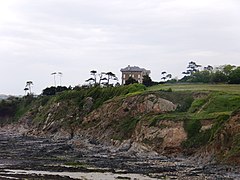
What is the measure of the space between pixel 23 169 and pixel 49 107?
283ft

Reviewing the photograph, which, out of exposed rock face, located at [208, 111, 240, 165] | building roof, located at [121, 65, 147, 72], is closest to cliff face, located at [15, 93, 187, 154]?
exposed rock face, located at [208, 111, 240, 165]

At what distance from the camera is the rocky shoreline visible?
48094 mm

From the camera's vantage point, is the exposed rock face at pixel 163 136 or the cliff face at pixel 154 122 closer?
the cliff face at pixel 154 122

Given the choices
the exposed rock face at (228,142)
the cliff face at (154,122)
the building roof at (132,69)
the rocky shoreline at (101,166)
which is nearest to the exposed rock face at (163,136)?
the cliff face at (154,122)

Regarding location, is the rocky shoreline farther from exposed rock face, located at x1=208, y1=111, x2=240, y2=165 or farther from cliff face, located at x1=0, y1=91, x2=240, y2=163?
cliff face, located at x1=0, y1=91, x2=240, y2=163

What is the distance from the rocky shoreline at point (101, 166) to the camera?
48094 millimetres

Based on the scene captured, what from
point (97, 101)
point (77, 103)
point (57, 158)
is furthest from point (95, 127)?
point (57, 158)

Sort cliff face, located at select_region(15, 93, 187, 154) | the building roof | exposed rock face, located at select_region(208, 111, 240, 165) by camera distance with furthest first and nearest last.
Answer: the building roof < cliff face, located at select_region(15, 93, 187, 154) < exposed rock face, located at select_region(208, 111, 240, 165)

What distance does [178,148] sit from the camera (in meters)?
64.7

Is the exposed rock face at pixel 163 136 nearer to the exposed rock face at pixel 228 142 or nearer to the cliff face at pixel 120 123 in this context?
the cliff face at pixel 120 123

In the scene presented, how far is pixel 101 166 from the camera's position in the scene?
56719 mm

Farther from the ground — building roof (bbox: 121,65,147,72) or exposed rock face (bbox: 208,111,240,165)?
building roof (bbox: 121,65,147,72)

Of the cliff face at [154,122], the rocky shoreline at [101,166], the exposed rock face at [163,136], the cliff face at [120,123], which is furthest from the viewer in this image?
the cliff face at [120,123]

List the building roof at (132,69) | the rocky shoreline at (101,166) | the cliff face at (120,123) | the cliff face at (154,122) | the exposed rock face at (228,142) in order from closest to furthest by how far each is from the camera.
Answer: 1. the rocky shoreline at (101,166)
2. the exposed rock face at (228,142)
3. the cliff face at (154,122)
4. the cliff face at (120,123)
5. the building roof at (132,69)
